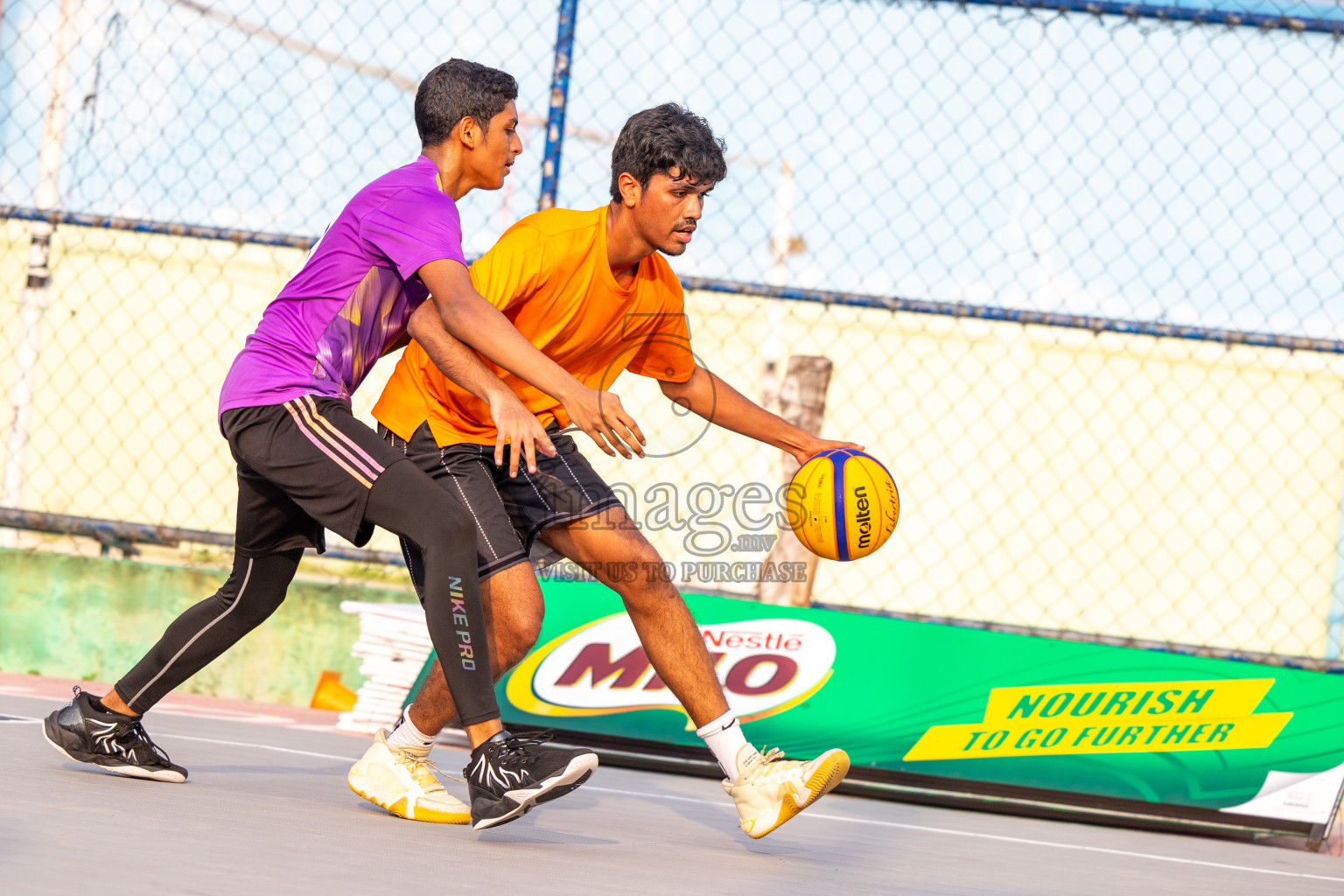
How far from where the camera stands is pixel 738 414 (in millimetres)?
3838

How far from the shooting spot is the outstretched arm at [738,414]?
3771 millimetres

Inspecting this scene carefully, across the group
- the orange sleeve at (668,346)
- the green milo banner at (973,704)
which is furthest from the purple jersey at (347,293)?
the green milo banner at (973,704)

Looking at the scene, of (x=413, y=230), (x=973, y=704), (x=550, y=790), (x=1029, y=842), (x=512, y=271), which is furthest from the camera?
(x=973, y=704)

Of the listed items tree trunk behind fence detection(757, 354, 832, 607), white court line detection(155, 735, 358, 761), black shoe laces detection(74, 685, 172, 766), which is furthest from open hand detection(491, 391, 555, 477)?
tree trunk behind fence detection(757, 354, 832, 607)

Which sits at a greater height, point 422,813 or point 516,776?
point 516,776

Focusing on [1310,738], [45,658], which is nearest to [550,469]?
[1310,738]

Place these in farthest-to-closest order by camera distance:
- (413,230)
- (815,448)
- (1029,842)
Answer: (1029,842), (815,448), (413,230)

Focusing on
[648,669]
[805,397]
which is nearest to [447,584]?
[648,669]

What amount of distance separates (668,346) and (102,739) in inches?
70.7

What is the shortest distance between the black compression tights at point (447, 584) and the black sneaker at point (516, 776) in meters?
0.10

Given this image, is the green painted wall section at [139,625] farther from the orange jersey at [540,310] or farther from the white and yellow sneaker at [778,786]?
the white and yellow sneaker at [778,786]

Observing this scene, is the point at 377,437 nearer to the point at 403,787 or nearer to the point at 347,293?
the point at 347,293

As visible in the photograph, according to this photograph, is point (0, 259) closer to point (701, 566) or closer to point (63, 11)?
point (63, 11)

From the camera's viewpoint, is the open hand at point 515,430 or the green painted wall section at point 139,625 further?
the green painted wall section at point 139,625
